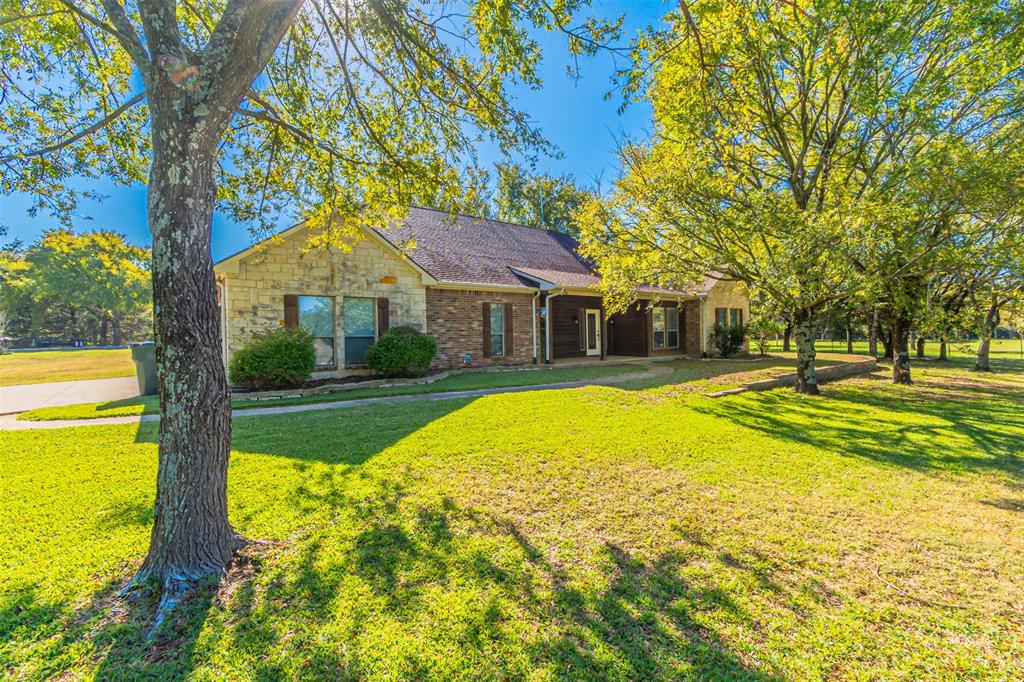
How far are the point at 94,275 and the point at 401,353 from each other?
159ft

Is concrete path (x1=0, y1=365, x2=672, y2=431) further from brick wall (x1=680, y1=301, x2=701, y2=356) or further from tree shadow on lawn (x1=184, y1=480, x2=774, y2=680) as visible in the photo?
brick wall (x1=680, y1=301, x2=701, y2=356)

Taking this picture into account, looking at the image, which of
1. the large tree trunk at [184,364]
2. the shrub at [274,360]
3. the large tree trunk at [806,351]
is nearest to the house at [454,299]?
the shrub at [274,360]

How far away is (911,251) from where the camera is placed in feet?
27.8

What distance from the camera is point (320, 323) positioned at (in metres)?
11.8

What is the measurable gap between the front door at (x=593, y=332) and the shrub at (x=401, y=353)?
8.76 m

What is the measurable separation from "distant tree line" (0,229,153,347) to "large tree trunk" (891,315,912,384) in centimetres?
4972

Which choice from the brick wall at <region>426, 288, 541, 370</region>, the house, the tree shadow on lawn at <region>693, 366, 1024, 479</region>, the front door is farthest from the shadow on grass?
the front door

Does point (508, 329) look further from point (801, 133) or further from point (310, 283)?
point (801, 133)

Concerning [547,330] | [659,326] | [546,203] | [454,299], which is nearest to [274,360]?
[454,299]

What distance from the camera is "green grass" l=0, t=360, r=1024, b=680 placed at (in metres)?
2.29

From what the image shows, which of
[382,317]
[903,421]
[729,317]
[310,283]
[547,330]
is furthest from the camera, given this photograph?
[729,317]

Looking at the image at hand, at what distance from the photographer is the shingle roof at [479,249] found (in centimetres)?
1470

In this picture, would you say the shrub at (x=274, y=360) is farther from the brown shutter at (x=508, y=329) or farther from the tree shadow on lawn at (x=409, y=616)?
the tree shadow on lawn at (x=409, y=616)

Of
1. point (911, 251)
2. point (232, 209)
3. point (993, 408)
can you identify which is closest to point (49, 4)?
point (232, 209)
